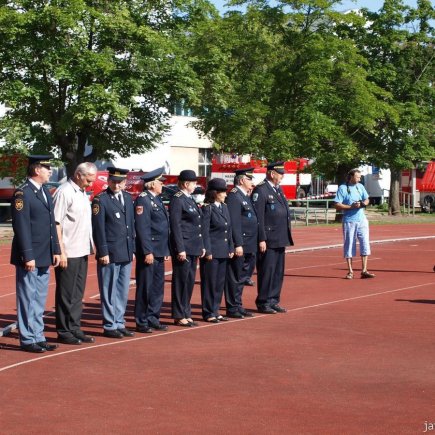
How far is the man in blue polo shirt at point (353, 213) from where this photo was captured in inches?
765

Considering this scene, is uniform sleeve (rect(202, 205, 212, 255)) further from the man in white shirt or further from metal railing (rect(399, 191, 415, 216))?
metal railing (rect(399, 191, 415, 216))

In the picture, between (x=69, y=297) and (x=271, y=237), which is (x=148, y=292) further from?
(x=271, y=237)

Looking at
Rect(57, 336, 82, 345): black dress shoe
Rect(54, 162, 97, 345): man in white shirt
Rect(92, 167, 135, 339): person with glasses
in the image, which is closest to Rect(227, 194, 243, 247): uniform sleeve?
Rect(92, 167, 135, 339): person with glasses

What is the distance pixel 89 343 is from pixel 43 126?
26.7 meters

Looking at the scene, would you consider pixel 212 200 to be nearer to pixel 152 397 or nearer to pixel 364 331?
pixel 364 331

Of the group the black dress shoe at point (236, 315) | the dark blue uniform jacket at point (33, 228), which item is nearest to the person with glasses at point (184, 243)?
the black dress shoe at point (236, 315)

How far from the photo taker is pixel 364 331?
42.2 ft

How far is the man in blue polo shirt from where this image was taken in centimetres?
1944

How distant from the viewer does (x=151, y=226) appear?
13305mm

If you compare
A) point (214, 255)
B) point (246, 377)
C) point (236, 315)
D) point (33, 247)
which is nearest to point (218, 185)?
point (214, 255)

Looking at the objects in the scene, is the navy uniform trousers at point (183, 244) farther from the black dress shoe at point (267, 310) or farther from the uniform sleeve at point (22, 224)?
the uniform sleeve at point (22, 224)

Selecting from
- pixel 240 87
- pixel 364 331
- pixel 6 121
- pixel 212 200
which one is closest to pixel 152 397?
pixel 364 331

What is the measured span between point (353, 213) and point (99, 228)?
824cm

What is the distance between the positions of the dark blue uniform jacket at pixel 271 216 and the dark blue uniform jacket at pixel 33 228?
401 centimetres
